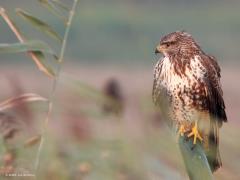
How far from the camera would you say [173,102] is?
5449 mm

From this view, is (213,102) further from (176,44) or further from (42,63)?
(42,63)

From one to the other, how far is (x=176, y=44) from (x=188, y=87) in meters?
0.27

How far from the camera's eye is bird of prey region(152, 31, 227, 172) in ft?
17.6

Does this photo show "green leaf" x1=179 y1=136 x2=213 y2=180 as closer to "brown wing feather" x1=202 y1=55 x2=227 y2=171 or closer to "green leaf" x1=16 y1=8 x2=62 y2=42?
"brown wing feather" x1=202 y1=55 x2=227 y2=171

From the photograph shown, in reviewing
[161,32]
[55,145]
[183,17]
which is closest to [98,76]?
[161,32]

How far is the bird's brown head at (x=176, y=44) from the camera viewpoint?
5.62 m

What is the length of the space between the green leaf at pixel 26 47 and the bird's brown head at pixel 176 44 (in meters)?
1.07

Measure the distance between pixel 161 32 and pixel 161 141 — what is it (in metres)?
26.1

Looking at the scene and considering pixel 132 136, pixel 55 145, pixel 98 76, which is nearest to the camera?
pixel 132 136

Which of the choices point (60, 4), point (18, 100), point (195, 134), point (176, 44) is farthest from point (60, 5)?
point (176, 44)

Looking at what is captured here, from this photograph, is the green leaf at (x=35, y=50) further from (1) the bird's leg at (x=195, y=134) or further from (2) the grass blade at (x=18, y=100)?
(1) the bird's leg at (x=195, y=134)

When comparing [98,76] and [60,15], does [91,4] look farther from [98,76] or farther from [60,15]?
[60,15]

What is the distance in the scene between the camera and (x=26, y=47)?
4578 millimetres

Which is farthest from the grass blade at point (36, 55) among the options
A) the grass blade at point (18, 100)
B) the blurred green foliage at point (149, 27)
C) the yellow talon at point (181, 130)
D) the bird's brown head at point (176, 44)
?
the blurred green foliage at point (149, 27)
